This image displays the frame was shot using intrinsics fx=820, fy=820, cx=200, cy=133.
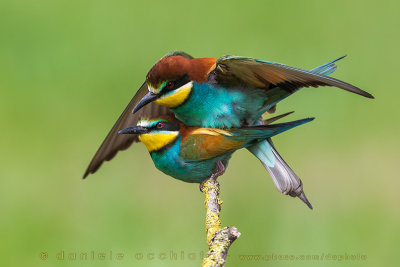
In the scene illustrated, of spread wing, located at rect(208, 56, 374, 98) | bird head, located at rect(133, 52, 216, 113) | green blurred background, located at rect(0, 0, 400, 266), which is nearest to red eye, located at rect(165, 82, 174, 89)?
bird head, located at rect(133, 52, 216, 113)

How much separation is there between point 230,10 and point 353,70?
131 centimetres

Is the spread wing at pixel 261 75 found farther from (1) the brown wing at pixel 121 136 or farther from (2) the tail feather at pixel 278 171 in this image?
(1) the brown wing at pixel 121 136

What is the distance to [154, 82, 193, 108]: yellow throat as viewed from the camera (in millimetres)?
2857

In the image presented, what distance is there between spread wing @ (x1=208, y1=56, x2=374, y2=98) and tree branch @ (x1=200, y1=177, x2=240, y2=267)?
39cm

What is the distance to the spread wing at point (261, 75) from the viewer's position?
8.54ft

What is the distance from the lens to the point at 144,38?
20.7 ft

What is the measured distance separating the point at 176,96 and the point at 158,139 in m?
0.27

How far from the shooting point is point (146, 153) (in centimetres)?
514

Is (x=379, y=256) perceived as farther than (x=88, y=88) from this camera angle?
No

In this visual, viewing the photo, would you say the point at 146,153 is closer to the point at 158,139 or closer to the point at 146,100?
the point at 158,139

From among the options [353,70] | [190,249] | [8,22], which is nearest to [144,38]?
[8,22]

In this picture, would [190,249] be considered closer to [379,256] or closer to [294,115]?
[379,256]

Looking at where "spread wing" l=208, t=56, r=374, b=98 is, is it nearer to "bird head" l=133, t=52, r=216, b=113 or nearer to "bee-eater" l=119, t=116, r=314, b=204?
"bird head" l=133, t=52, r=216, b=113

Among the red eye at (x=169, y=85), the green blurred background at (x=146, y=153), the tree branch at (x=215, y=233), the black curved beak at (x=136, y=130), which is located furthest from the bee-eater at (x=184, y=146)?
the green blurred background at (x=146, y=153)
